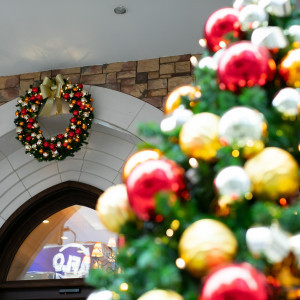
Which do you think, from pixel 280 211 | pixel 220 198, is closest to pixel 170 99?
pixel 220 198

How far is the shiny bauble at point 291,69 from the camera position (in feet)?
3.88

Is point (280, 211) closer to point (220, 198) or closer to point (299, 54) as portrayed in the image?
point (220, 198)

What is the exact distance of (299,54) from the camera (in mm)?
1190

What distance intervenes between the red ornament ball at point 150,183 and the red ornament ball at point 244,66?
30 cm

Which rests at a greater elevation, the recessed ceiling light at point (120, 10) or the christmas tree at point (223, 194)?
the recessed ceiling light at point (120, 10)

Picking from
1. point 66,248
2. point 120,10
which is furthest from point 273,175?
point 66,248

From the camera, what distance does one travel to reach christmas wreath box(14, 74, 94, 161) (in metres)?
3.49

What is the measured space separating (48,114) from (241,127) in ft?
9.09

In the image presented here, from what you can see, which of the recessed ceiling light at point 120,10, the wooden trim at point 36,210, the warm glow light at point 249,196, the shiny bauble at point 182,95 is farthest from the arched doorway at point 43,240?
the warm glow light at point 249,196

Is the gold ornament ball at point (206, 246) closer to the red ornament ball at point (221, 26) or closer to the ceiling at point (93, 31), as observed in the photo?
the red ornament ball at point (221, 26)

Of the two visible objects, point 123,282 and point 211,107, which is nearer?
point 123,282

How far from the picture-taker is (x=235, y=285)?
83cm

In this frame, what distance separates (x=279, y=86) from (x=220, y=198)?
416mm

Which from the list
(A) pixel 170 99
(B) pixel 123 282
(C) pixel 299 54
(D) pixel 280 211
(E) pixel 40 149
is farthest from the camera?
(E) pixel 40 149
